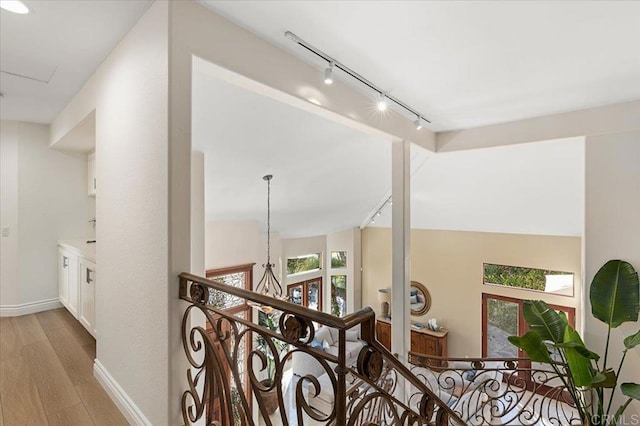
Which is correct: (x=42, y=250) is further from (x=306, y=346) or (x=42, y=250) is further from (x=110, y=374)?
(x=306, y=346)

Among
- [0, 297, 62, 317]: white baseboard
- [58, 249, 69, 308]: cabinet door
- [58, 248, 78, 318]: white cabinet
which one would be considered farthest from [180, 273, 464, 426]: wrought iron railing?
[0, 297, 62, 317]: white baseboard

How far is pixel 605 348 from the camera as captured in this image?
290cm

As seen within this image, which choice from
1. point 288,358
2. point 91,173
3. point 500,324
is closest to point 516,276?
point 500,324

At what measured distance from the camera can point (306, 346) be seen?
1115 millimetres

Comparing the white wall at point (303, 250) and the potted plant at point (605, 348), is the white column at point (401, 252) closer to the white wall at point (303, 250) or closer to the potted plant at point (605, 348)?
the potted plant at point (605, 348)

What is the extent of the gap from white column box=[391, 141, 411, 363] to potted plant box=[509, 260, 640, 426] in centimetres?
107

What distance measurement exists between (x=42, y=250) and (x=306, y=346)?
14.1 feet

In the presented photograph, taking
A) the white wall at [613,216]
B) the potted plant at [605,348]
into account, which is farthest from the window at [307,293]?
the white wall at [613,216]

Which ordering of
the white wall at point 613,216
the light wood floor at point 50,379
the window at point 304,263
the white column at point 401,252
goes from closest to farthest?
the light wood floor at point 50,379
the white wall at point 613,216
the white column at point 401,252
the window at point 304,263

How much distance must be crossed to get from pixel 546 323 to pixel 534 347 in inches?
13.8

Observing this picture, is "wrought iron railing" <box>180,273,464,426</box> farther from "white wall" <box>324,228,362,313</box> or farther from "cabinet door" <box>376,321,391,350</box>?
"white wall" <box>324,228,362,313</box>

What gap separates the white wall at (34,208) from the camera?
3.58m

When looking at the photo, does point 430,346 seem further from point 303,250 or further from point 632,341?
point 632,341

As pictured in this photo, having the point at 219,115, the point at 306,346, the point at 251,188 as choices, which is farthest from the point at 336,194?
the point at 306,346
